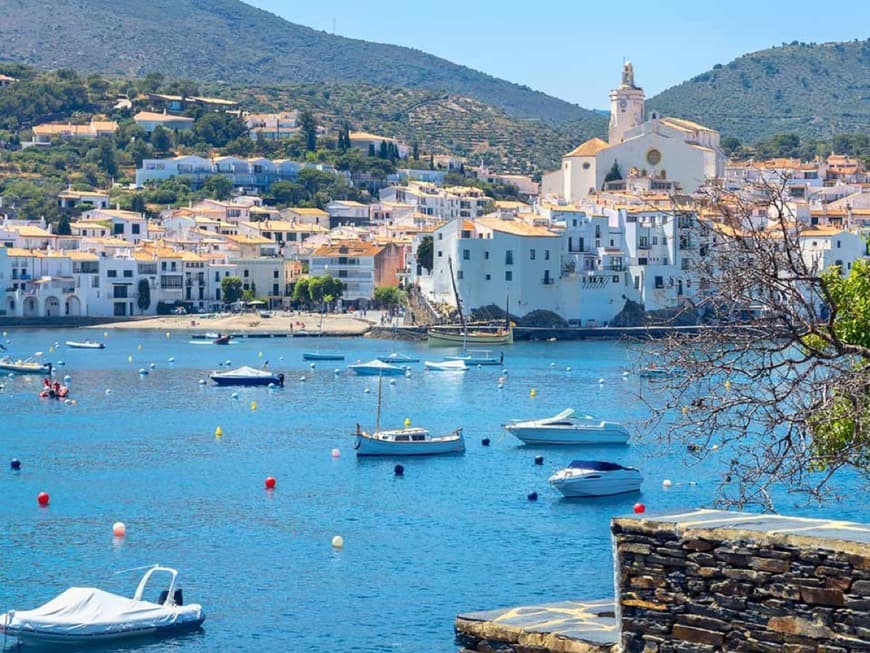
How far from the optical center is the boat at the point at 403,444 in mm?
33906

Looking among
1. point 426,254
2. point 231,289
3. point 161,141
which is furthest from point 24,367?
point 161,141

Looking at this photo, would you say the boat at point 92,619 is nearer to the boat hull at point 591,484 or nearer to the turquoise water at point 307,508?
the turquoise water at point 307,508

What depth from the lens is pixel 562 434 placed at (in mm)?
36625

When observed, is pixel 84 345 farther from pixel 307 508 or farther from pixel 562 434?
pixel 307 508

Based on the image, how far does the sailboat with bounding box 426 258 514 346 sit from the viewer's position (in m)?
71.5

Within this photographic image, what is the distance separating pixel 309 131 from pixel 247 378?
83.9m

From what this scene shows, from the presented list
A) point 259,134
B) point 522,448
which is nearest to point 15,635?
point 522,448

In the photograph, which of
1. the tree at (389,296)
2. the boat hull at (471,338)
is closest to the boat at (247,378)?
the boat hull at (471,338)

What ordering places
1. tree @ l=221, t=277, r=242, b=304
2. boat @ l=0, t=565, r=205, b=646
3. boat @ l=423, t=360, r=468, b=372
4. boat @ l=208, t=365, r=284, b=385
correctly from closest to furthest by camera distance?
boat @ l=0, t=565, r=205, b=646, boat @ l=208, t=365, r=284, b=385, boat @ l=423, t=360, r=468, b=372, tree @ l=221, t=277, r=242, b=304

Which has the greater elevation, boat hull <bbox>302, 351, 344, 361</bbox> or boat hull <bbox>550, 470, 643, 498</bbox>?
boat hull <bbox>302, 351, 344, 361</bbox>

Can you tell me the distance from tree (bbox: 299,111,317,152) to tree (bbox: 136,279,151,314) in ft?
152

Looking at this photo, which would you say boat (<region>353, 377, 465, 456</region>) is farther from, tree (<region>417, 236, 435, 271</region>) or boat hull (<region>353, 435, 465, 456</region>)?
tree (<region>417, 236, 435, 271</region>)

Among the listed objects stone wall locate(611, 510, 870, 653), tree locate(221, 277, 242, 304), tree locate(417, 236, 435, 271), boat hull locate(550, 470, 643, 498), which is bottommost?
boat hull locate(550, 470, 643, 498)

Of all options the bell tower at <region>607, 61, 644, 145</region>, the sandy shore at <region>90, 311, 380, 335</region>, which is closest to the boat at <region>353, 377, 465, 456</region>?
the sandy shore at <region>90, 311, 380, 335</region>
